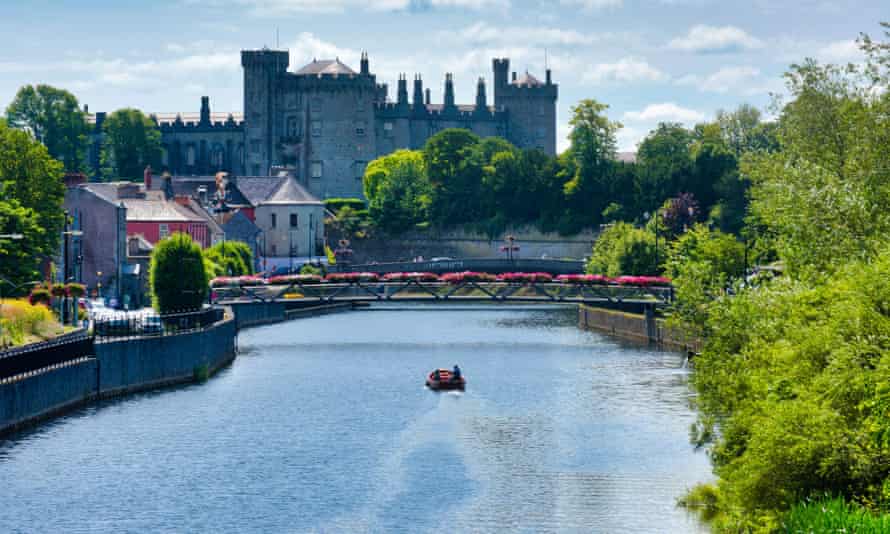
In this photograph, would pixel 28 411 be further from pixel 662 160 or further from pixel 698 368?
pixel 662 160

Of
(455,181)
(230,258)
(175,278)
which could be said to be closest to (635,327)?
(175,278)

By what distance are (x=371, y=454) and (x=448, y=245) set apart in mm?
131176

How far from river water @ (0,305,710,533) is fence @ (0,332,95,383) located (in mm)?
2121

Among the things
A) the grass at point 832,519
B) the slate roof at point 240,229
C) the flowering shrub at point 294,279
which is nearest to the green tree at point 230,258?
the slate roof at point 240,229

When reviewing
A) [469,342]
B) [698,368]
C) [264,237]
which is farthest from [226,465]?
[264,237]

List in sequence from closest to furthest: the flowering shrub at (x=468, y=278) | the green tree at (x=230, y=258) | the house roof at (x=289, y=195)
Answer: the flowering shrub at (x=468, y=278) → the green tree at (x=230, y=258) → the house roof at (x=289, y=195)

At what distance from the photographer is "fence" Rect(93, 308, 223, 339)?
70.9 meters

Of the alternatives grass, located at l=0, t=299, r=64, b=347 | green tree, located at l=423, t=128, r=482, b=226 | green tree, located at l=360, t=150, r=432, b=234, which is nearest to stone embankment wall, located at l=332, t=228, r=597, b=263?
green tree, located at l=360, t=150, r=432, b=234

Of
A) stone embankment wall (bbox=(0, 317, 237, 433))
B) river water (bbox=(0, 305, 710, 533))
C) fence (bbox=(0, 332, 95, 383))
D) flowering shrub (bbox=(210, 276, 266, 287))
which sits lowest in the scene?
river water (bbox=(0, 305, 710, 533))

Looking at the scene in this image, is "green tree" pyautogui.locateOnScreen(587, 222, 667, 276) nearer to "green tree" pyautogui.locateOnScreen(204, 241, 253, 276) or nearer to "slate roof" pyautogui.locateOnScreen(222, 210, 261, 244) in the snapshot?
"green tree" pyautogui.locateOnScreen(204, 241, 253, 276)

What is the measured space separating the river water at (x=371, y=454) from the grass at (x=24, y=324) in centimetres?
350

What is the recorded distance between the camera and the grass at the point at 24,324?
202 feet

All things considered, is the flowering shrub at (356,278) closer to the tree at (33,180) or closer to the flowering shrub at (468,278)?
the flowering shrub at (468,278)

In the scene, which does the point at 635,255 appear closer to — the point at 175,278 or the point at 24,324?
the point at 175,278
